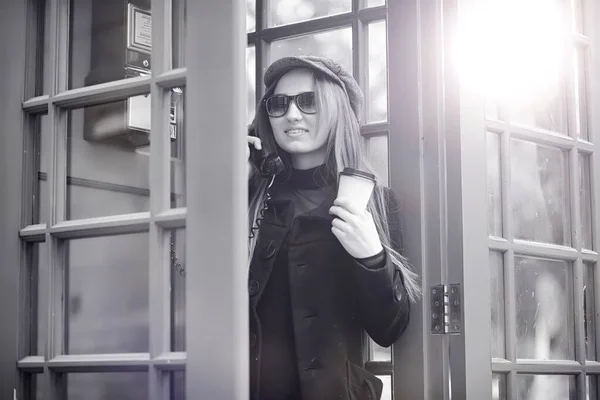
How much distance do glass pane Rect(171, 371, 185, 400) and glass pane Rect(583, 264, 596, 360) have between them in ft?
4.68

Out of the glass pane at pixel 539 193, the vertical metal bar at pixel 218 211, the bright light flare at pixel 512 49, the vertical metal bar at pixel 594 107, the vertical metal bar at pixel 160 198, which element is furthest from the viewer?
the vertical metal bar at pixel 594 107

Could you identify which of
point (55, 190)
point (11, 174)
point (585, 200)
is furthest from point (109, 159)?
point (585, 200)

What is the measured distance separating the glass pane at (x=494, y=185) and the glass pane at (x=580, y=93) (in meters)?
0.51

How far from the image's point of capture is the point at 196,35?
8.68 ft

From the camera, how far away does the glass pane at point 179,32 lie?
2.69 meters

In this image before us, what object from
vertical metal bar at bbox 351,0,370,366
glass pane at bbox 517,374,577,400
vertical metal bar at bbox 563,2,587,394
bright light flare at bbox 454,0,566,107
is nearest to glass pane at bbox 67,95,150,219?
vertical metal bar at bbox 351,0,370,366

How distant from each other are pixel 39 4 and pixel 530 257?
164cm

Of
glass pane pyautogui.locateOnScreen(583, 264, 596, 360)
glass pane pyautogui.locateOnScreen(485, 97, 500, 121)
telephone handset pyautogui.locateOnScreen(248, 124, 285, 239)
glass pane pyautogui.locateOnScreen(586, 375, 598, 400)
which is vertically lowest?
glass pane pyautogui.locateOnScreen(586, 375, 598, 400)

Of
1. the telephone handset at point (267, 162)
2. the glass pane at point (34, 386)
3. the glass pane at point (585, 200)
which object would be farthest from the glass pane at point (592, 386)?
the glass pane at point (34, 386)

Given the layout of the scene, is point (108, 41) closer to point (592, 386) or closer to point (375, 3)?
point (375, 3)

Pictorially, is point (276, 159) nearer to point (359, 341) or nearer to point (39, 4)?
point (359, 341)

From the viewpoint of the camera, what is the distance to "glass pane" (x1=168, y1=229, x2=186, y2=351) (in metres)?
2.62

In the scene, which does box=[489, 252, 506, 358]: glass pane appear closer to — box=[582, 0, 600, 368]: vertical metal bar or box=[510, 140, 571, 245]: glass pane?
box=[510, 140, 571, 245]: glass pane

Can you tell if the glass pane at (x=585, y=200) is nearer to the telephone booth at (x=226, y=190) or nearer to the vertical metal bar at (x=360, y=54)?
the telephone booth at (x=226, y=190)
